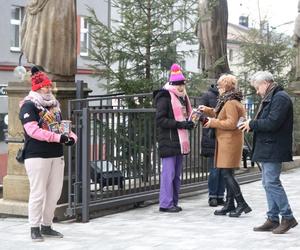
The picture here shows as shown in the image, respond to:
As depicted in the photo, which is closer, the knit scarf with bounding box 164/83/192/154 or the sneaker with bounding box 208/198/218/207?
the knit scarf with bounding box 164/83/192/154

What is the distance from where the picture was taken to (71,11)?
30.2 feet

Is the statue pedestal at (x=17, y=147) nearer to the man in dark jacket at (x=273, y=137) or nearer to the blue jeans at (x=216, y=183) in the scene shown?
the blue jeans at (x=216, y=183)

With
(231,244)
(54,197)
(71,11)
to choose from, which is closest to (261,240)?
(231,244)

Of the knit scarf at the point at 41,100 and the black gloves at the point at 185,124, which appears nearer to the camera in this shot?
the knit scarf at the point at 41,100

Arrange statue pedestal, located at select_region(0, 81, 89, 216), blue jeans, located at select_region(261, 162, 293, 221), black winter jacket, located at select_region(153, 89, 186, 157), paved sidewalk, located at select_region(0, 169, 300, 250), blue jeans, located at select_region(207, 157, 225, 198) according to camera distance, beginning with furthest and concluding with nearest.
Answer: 1. blue jeans, located at select_region(207, 157, 225, 198)
2. black winter jacket, located at select_region(153, 89, 186, 157)
3. statue pedestal, located at select_region(0, 81, 89, 216)
4. blue jeans, located at select_region(261, 162, 293, 221)
5. paved sidewalk, located at select_region(0, 169, 300, 250)

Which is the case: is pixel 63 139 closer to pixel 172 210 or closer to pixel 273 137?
pixel 273 137

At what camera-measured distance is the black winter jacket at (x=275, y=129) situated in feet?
24.2

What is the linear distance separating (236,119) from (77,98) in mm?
2089

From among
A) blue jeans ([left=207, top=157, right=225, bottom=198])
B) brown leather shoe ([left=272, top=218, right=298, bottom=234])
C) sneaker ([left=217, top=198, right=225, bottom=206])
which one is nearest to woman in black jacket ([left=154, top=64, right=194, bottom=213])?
blue jeans ([left=207, top=157, right=225, bottom=198])

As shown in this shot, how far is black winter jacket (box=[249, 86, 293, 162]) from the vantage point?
7.39 metres

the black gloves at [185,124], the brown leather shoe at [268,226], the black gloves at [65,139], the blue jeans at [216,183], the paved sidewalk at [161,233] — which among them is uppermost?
the black gloves at [185,124]

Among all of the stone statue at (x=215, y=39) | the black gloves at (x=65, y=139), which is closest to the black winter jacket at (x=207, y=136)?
the black gloves at (x=65, y=139)

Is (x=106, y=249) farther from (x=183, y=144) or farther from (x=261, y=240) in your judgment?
(x=183, y=144)

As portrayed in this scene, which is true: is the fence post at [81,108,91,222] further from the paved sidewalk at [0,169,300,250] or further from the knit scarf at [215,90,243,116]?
the knit scarf at [215,90,243,116]
